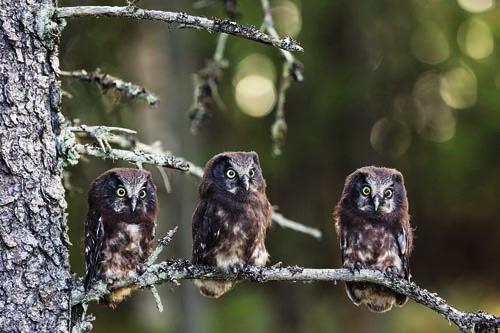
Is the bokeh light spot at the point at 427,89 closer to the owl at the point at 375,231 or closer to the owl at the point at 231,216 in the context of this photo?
the owl at the point at 375,231

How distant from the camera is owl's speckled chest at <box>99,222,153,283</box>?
15.0 ft

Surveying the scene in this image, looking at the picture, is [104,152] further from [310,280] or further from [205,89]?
[205,89]

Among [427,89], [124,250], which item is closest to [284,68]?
[124,250]

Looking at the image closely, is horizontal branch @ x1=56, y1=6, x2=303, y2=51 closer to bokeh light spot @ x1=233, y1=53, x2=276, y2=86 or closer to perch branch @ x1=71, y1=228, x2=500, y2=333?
perch branch @ x1=71, y1=228, x2=500, y2=333

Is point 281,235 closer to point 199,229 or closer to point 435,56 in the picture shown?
point 435,56

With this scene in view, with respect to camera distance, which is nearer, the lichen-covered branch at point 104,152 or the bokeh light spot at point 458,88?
the lichen-covered branch at point 104,152

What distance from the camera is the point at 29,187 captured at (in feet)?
12.0

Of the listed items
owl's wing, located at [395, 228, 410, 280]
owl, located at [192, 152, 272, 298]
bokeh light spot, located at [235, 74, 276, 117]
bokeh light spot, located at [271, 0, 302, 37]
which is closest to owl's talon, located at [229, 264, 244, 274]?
owl, located at [192, 152, 272, 298]

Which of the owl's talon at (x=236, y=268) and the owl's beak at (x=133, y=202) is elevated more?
the owl's beak at (x=133, y=202)

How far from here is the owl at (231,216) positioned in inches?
191

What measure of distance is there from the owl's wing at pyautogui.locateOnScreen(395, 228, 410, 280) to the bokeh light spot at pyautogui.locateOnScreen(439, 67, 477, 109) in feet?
26.0

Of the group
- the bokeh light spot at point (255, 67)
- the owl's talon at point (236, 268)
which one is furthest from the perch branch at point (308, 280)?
the bokeh light spot at point (255, 67)

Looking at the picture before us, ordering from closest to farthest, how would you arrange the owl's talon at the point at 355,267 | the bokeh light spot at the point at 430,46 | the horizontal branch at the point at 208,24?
the horizontal branch at the point at 208,24 → the owl's talon at the point at 355,267 → the bokeh light spot at the point at 430,46

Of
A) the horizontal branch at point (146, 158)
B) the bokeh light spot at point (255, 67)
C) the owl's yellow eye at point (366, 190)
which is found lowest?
the owl's yellow eye at point (366, 190)
